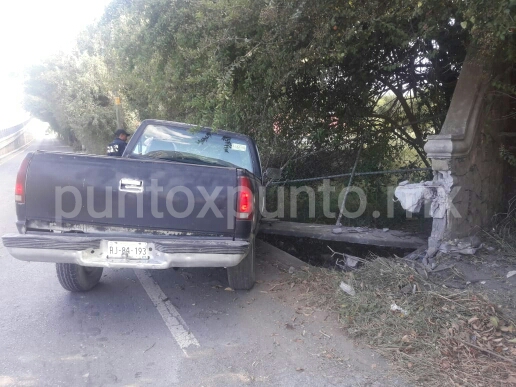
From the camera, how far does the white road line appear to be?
4325 millimetres

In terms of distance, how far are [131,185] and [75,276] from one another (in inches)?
60.1

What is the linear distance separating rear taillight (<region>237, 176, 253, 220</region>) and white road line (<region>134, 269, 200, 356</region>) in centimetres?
121

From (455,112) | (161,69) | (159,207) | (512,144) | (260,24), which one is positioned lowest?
(159,207)

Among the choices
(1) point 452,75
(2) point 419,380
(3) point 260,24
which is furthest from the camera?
(1) point 452,75

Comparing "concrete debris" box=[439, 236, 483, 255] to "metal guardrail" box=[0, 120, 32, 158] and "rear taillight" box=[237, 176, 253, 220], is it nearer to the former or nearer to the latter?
"rear taillight" box=[237, 176, 253, 220]

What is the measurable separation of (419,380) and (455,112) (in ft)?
10.9

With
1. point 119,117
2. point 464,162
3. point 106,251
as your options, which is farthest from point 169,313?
point 119,117

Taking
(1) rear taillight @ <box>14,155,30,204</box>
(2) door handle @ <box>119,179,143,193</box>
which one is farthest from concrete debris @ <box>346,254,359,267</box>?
(1) rear taillight @ <box>14,155,30,204</box>

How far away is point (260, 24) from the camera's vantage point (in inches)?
226

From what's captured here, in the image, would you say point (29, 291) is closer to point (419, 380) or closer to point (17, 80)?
point (419, 380)

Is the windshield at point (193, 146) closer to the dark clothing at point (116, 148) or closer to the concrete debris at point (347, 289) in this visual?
the dark clothing at point (116, 148)

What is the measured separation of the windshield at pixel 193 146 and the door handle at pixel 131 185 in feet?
5.00

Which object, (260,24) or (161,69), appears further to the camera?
(161,69)

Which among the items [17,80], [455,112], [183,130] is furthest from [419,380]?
[17,80]
